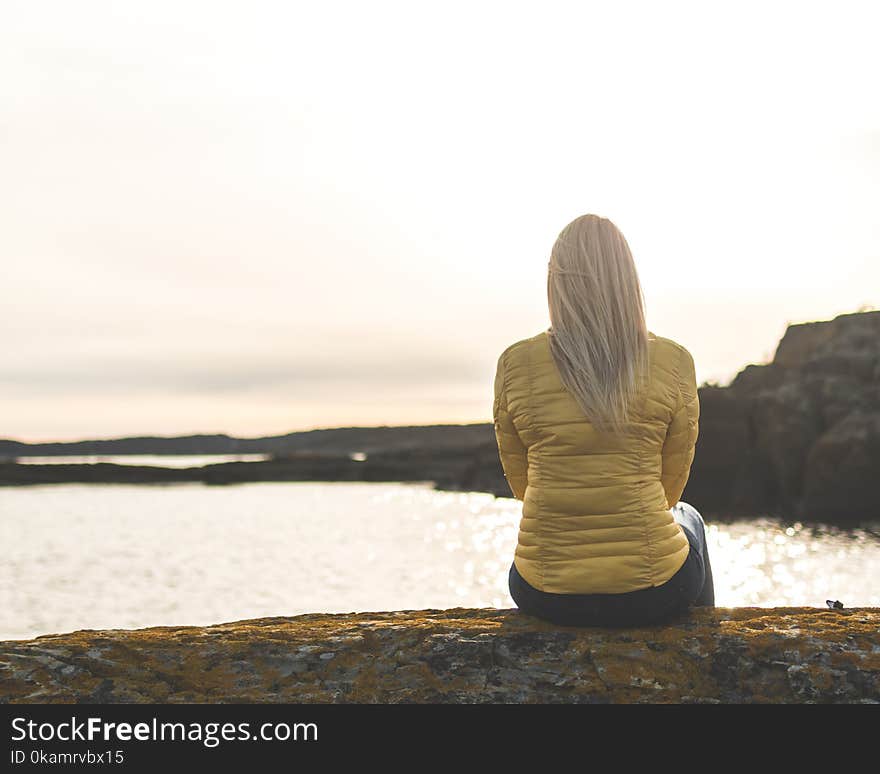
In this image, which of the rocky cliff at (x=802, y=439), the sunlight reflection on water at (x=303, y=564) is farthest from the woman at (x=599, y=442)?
the rocky cliff at (x=802, y=439)

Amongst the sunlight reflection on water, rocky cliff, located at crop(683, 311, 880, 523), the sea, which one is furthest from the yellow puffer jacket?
rocky cliff, located at crop(683, 311, 880, 523)

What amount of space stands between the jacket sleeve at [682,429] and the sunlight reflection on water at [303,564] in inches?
853

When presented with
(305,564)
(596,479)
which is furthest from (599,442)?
(305,564)

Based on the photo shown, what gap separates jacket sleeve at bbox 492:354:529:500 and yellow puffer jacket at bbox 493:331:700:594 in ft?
0.25

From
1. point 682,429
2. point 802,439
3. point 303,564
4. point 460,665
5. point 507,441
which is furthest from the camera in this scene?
point 802,439

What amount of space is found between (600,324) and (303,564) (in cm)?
3592

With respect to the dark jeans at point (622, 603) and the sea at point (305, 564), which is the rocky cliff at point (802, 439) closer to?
the sea at point (305, 564)

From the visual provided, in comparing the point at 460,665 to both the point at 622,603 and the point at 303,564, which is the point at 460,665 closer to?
the point at 622,603

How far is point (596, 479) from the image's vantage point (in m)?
4.10

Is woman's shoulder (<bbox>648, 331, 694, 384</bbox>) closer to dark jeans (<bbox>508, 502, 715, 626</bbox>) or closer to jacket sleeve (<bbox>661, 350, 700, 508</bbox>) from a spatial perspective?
jacket sleeve (<bbox>661, 350, 700, 508</bbox>)

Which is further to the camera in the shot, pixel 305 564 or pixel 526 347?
pixel 305 564

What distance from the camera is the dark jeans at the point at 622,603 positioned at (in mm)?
4008
